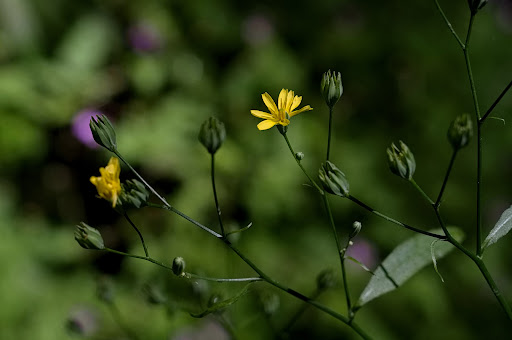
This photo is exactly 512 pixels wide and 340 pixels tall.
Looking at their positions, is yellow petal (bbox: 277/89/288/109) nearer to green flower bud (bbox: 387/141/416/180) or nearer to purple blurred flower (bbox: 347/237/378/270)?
green flower bud (bbox: 387/141/416/180)

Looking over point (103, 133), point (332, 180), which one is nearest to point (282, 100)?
point (332, 180)

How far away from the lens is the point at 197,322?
1.71m

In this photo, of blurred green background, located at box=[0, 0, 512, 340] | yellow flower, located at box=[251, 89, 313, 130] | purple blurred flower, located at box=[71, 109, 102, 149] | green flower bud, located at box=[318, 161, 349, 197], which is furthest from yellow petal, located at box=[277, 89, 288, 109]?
purple blurred flower, located at box=[71, 109, 102, 149]

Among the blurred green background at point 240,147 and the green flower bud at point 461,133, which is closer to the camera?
the green flower bud at point 461,133

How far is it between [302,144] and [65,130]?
936 millimetres

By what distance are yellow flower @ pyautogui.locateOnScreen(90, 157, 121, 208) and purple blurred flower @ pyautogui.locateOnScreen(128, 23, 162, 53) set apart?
5.52 feet

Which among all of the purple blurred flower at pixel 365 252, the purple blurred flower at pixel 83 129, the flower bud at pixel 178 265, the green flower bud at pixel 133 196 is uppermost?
the green flower bud at pixel 133 196

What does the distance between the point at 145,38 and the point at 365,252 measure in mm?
1171

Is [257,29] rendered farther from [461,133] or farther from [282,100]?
[461,133]

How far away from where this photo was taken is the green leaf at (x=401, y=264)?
2.52 ft

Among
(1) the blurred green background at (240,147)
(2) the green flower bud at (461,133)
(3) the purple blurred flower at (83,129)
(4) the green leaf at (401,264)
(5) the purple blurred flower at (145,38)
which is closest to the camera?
(2) the green flower bud at (461,133)

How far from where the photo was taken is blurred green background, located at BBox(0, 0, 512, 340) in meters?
1.92

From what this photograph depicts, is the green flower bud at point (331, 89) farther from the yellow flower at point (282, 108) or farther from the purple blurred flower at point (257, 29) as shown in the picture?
the purple blurred flower at point (257, 29)

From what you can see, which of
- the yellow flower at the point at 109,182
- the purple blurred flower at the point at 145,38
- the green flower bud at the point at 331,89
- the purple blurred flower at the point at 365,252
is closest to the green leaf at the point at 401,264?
the green flower bud at the point at 331,89
